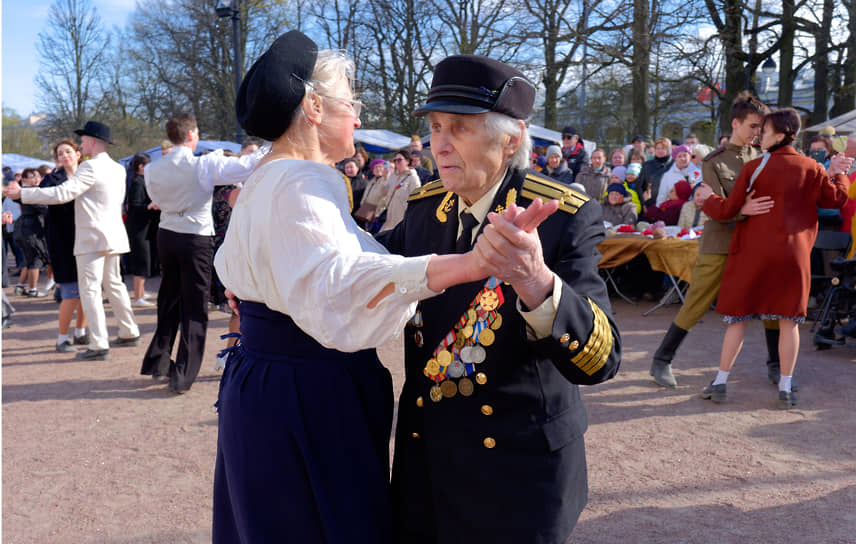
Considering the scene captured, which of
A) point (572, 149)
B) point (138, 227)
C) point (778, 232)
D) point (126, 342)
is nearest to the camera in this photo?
point (778, 232)

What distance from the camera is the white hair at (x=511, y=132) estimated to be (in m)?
1.75

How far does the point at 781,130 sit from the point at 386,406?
12.7ft

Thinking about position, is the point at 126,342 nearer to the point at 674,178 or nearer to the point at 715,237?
the point at 715,237

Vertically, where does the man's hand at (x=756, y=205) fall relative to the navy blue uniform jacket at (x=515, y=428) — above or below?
above

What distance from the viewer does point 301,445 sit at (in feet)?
5.58

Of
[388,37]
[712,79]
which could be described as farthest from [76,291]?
[388,37]

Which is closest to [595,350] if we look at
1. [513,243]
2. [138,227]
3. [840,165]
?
[513,243]

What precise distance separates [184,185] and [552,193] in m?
4.45

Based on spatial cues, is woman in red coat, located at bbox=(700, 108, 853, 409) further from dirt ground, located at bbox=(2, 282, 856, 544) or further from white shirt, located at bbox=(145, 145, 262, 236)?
white shirt, located at bbox=(145, 145, 262, 236)

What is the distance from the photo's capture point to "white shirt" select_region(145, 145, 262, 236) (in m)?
5.51

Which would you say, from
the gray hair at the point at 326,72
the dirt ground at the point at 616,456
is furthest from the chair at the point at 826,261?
the gray hair at the point at 326,72

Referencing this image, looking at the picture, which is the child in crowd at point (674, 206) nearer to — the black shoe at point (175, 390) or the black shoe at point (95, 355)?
the black shoe at point (175, 390)

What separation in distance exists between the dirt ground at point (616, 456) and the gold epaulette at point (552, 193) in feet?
6.45

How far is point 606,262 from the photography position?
869 centimetres
